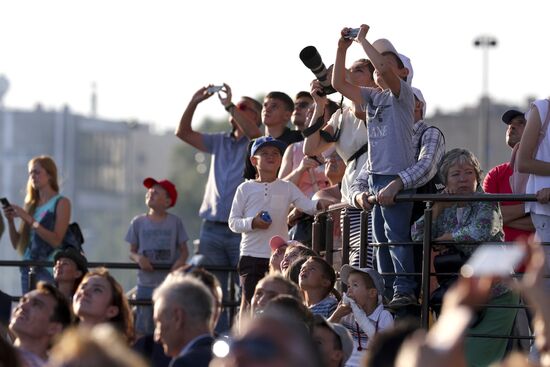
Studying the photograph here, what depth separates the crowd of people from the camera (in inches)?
387

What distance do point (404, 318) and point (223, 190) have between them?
4.53 metres

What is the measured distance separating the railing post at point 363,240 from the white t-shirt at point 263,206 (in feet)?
5.04

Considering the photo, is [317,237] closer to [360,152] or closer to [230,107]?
[360,152]

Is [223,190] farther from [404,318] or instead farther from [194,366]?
[194,366]

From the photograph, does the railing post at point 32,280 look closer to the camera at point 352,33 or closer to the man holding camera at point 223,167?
the man holding camera at point 223,167

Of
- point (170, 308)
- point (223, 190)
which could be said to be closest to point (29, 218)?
point (223, 190)

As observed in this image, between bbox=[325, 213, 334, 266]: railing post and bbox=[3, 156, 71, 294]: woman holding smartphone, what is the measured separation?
10.9 feet

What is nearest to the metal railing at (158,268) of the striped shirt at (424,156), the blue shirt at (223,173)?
the blue shirt at (223,173)

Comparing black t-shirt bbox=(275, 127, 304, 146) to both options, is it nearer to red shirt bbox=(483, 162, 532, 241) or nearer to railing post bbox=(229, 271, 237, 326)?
railing post bbox=(229, 271, 237, 326)

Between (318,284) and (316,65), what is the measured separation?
188 cm

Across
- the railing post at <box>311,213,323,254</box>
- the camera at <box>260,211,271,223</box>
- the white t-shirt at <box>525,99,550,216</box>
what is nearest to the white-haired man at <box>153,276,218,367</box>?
the white t-shirt at <box>525,99,550,216</box>

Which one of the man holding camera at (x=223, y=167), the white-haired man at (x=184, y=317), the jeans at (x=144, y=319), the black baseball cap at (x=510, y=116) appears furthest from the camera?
the jeans at (x=144, y=319)

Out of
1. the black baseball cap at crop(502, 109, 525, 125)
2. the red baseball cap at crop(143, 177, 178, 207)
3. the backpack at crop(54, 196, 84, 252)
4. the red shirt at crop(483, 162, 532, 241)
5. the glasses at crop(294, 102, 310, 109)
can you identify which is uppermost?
the glasses at crop(294, 102, 310, 109)

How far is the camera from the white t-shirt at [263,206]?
1450 cm
